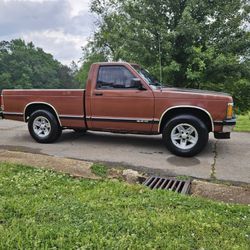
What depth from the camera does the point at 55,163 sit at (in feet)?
17.0

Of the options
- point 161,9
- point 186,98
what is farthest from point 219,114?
point 161,9

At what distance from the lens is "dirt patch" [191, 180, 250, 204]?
4.06 meters

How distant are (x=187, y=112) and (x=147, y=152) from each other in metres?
1.15

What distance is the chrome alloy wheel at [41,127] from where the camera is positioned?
725cm

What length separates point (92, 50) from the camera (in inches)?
1270

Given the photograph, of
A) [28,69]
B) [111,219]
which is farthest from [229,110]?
[28,69]

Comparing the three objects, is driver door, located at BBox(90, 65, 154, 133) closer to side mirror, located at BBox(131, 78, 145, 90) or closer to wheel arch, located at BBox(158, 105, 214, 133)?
side mirror, located at BBox(131, 78, 145, 90)

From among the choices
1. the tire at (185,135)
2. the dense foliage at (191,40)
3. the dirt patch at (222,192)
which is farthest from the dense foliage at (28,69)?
the dirt patch at (222,192)

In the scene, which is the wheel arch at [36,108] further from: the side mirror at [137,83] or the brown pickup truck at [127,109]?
the side mirror at [137,83]

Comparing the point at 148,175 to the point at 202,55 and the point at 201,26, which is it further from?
the point at 201,26

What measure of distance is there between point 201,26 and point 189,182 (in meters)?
11.9

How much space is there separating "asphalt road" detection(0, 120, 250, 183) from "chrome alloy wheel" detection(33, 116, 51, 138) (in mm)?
269

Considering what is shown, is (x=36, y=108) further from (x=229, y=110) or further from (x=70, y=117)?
(x=229, y=110)

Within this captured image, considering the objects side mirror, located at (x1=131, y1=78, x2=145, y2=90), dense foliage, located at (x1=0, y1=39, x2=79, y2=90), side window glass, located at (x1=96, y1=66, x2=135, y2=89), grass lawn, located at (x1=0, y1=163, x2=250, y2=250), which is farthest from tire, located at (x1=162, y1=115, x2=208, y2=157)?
dense foliage, located at (x1=0, y1=39, x2=79, y2=90)
